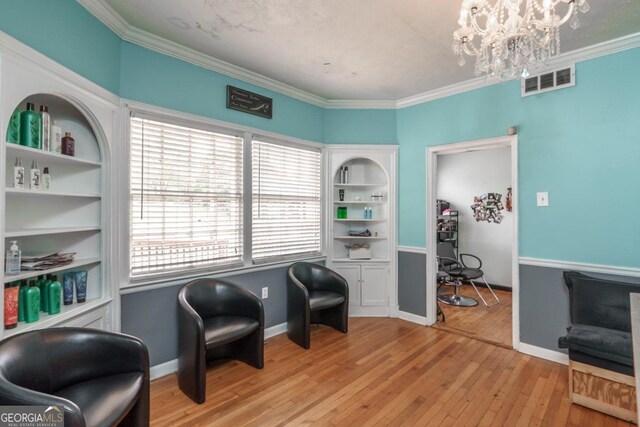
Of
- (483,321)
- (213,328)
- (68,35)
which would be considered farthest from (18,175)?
(483,321)

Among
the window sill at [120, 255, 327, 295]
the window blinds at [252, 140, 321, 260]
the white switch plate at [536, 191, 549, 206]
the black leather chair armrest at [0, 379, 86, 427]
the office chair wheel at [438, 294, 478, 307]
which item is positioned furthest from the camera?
the office chair wheel at [438, 294, 478, 307]

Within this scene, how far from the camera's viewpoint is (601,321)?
7.91ft

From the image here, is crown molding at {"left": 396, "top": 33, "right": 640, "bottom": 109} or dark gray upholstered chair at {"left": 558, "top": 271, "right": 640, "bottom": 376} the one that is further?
crown molding at {"left": 396, "top": 33, "right": 640, "bottom": 109}

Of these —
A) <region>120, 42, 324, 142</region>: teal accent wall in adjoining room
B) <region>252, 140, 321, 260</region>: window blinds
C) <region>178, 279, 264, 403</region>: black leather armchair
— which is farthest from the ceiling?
<region>178, 279, 264, 403</region>: black leather armchair

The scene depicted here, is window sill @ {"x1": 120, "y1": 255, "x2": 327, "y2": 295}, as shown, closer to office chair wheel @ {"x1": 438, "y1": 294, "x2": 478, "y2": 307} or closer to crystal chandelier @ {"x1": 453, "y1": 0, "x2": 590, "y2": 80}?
office chair wheel @ {"x1": 438, "y1": 294, "x2": 478, "y2": 307}

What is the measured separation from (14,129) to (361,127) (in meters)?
3.28

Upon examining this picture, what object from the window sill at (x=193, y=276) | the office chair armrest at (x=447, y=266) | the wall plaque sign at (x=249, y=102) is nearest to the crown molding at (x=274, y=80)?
the wall plaque sign at (x=249, y=102)

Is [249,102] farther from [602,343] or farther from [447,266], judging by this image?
[447,266]

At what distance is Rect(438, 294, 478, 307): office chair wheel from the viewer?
14.7ft

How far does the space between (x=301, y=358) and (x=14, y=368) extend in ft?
6.76

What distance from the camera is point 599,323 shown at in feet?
7.93

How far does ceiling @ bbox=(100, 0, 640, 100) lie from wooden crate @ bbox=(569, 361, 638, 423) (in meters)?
2.53

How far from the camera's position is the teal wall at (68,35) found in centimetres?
158

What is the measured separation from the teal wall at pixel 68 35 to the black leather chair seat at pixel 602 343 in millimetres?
3888
